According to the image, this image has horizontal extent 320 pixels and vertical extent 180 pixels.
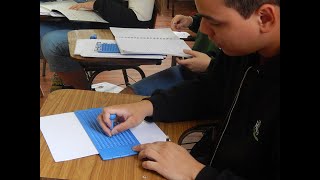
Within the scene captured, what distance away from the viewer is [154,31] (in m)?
2.01

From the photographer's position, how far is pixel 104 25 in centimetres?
229

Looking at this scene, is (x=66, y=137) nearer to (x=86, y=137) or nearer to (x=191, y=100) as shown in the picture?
(x=86, y=137)

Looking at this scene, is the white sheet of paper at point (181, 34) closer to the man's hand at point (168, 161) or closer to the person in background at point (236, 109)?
the person in background at point (236, 109)

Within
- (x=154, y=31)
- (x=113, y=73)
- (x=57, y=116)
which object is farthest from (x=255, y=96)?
(x=113, y=73)

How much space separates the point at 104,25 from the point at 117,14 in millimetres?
126

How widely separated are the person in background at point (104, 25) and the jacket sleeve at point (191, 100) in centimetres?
107

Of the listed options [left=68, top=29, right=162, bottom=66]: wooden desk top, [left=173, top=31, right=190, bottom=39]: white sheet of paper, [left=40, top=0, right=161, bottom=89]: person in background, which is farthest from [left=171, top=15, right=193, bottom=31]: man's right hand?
[left=68, top=29, right=162, bottom=66]: wooden desk top

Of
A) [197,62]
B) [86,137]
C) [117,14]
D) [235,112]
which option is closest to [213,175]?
[235,112]

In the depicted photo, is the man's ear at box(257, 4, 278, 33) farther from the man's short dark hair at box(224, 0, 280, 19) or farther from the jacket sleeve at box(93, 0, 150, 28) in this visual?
the jacket sleeve at box(93, 0, 150, 28)

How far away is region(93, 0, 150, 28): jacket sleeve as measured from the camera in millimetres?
2207

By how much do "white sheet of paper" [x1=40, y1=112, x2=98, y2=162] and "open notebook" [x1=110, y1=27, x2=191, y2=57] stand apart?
2.11 feet
